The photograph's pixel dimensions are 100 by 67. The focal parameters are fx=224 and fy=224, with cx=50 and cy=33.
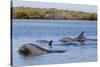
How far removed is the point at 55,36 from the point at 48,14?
0.88 feet

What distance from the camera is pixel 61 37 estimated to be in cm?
263

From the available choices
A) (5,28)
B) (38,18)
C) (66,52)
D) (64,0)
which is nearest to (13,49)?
(5,28)

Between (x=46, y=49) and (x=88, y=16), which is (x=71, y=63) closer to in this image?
(x=46, y=49)

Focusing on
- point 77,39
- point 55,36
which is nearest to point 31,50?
point 55,36

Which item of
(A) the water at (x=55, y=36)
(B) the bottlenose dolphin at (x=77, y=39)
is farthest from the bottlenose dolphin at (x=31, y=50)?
(B) the bottlenose dolphin at (x=77, y=39)

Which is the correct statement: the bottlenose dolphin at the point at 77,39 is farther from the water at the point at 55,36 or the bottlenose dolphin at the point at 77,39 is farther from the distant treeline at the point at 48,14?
the distant treeline at the point at 48,14

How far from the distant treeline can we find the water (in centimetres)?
5

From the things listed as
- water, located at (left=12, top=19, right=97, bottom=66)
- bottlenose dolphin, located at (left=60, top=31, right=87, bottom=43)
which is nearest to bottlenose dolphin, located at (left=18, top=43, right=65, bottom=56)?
water, located at (left=12, top=19, right=97, bottom=66)

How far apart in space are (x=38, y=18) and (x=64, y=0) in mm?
395

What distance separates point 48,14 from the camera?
2594 millimetres

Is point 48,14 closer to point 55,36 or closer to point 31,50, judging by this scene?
point 55,36

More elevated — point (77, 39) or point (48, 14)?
point (48, 14)

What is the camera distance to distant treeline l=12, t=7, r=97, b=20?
246cm

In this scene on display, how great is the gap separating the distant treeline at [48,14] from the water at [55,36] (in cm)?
5
